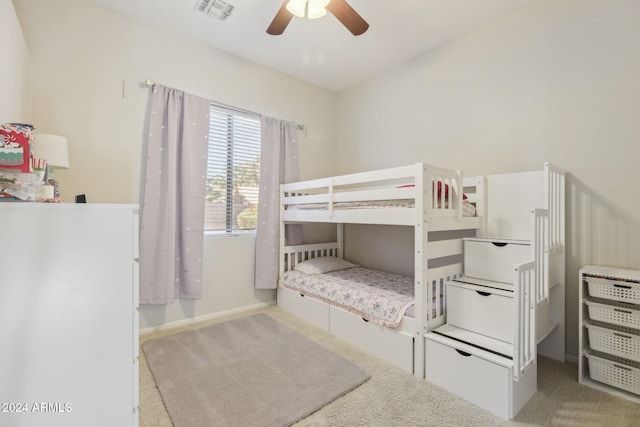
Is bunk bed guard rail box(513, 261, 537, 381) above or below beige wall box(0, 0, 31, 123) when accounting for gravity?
below

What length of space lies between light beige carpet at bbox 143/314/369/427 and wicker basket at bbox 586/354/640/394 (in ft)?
4.50

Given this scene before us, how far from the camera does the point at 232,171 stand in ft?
10.0

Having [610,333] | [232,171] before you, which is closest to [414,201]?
[610,333]

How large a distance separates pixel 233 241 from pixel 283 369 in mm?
1469

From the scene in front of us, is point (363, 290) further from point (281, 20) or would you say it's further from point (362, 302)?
point (281, 20)

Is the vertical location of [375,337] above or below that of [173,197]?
below

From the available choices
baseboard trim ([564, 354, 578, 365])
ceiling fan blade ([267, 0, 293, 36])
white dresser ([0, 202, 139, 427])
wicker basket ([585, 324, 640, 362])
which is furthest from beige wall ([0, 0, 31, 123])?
baseboard trim ([564, 354, 578, 365])

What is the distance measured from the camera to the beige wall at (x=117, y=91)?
2152 mm

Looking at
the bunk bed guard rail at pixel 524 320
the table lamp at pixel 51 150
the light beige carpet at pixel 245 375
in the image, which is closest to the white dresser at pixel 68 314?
the light beige carpet at pixel 245 375

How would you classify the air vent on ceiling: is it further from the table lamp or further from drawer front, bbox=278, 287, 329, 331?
drawer front, bbox=278, 287, 329, 331

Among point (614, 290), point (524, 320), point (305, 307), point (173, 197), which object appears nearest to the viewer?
point (524, 320)

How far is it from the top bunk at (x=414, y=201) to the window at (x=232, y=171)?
2.43 ft

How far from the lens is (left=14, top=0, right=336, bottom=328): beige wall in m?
2.15

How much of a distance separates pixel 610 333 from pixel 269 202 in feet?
9.25
